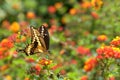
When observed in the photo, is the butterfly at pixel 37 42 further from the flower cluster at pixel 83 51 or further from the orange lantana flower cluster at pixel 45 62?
the flower cluster at pixel 83 51

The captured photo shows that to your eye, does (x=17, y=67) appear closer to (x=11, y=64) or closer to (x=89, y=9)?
(x=11, y=64)

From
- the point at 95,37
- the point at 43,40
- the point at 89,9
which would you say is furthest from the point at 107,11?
the point at 43,40

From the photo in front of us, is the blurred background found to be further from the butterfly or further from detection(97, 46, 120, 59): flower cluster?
detection(97, 46, 120, 59): flower cluster

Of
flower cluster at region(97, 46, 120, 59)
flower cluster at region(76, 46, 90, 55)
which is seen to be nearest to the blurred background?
flower cluster at region(76, 46, 90, 55)

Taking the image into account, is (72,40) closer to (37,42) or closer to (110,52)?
(37,42)

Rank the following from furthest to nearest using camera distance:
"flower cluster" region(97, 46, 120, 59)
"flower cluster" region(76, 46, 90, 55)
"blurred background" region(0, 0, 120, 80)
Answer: "flower cluster" region(76, 46, 90, 55), "blurred background" region(0, 0, 120, 80), "flower cluster" region(97, 46, 120, 59)

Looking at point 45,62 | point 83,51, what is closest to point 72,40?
point 83,51

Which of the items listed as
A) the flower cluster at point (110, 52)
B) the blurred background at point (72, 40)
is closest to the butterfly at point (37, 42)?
the blurred background at point (72, 40)

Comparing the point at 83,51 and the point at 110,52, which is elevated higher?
the point at 83,51
